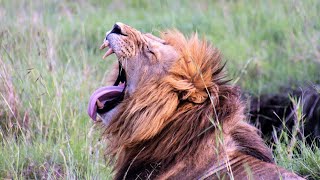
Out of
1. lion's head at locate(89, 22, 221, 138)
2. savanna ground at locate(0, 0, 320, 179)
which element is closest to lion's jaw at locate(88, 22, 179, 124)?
lion's head at locate(89, 22, 221, 138)

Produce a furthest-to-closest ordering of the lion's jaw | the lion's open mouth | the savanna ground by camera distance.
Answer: the savanna ground → the lion's open mouth → the lion's jaw

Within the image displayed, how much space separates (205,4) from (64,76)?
3749mm

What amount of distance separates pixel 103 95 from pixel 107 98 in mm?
28

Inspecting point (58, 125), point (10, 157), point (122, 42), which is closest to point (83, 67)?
point (58, 125)

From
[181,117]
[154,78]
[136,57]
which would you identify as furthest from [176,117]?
[136,57]

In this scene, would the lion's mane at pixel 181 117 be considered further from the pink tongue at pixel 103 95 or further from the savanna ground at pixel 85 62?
the savanna ground at pixel 85 62

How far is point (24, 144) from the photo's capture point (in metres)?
5.04

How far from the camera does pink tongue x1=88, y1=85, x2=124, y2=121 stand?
421cm

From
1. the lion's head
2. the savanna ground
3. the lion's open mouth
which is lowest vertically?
the savanna ground

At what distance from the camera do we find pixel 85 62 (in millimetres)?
6105

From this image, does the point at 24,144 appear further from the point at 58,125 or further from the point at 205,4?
the point at 205,4

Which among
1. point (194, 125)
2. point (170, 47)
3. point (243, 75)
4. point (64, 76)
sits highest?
point (170, 47)

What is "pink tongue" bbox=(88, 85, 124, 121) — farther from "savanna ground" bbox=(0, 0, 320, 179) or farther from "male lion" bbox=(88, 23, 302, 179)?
"savanna ground" bbox=(0, 0, 320, 179)

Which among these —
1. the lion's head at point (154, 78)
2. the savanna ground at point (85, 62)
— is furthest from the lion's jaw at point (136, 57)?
the savanna ground at point (85, 62)
